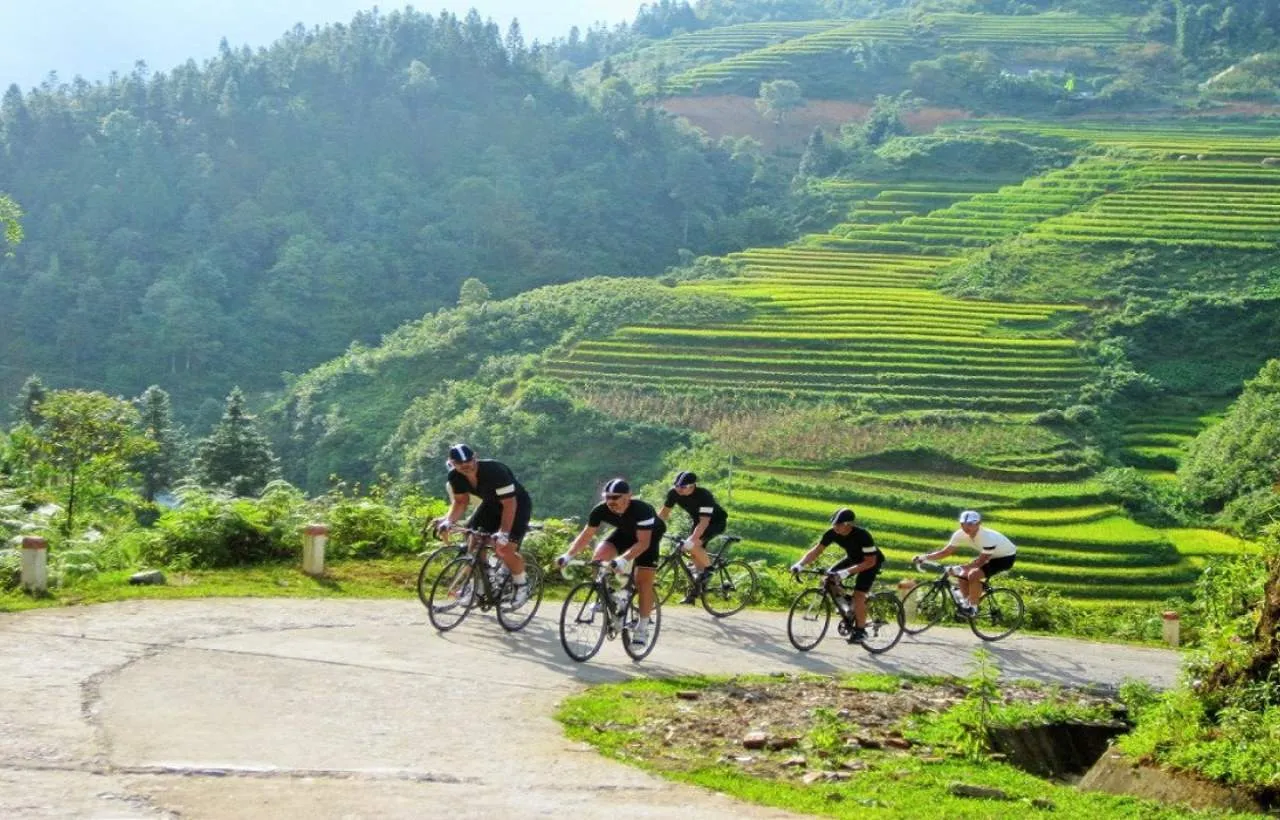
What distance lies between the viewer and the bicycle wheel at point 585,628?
11719 millimetres

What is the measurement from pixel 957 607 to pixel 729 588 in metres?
2.59

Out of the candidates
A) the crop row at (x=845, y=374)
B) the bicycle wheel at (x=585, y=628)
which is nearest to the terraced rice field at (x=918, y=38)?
the crop row at (x=845, y=374)

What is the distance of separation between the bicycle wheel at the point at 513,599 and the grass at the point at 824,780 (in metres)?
2.28

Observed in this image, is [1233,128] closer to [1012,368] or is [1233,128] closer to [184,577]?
[1012,368]

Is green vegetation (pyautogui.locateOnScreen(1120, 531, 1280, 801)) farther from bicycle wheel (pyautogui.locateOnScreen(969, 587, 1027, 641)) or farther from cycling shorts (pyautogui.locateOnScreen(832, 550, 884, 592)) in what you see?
bicycle wheel (pyautogui.locateOnScreen(969, 587, 1027, 641))

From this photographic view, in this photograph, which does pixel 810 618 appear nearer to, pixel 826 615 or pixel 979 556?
pixel 826 615

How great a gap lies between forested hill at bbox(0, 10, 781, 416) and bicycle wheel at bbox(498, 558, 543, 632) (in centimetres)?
6843

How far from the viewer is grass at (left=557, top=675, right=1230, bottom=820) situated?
8.02 meters

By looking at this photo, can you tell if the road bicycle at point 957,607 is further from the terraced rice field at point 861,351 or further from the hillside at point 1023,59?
the hillside at point 1023,59

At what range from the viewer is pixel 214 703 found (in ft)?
30.3

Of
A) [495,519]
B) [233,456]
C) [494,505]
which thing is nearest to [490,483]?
[494,505]

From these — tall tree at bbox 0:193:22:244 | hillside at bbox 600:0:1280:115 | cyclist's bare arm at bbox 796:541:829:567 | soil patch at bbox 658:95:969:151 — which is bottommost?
cyclist's bare arm at bbox 796:541:829:567

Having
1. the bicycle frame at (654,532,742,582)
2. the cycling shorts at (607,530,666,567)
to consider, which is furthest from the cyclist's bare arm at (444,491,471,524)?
the bicycle frame at (654,532,742,582)

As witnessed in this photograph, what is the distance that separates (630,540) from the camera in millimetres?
11844
